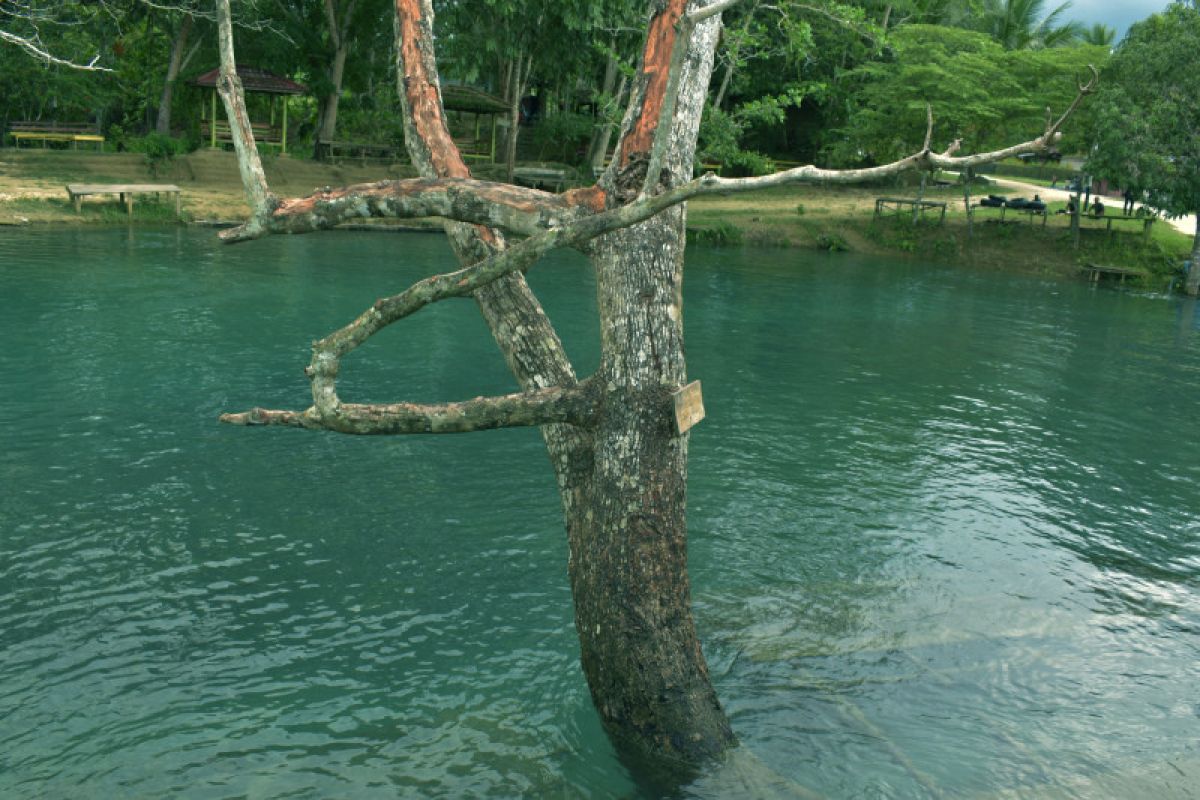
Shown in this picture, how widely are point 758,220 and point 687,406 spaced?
34096 mm

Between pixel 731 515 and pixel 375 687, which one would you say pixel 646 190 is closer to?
pixel 375 687

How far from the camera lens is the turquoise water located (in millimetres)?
6688

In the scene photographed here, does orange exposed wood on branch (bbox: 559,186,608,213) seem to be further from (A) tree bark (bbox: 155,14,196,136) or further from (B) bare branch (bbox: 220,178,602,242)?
(A) tree bark (bbox: 155,14,196,136)

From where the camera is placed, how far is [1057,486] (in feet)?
40.9

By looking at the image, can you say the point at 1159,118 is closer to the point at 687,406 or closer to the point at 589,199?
the point at 589,199

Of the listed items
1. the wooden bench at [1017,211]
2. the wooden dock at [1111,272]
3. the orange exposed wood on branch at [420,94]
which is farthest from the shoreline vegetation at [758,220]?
the orange exposed wood on branch at [420,94]

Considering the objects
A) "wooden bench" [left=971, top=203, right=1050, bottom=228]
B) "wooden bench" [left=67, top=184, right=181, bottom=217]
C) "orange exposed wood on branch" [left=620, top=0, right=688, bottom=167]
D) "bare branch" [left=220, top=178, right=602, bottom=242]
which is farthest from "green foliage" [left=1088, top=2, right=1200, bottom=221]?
"bare branch" [left=220, top=178, right=602, bottom=242]

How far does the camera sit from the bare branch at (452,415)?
18.2 ft

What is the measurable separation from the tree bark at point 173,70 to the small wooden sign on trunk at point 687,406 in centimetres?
3772

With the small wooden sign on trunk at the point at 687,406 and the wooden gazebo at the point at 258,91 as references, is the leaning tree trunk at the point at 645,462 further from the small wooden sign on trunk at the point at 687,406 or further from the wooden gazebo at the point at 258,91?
the wooden gazebo at the point at 258,91

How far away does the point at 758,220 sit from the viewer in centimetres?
3872

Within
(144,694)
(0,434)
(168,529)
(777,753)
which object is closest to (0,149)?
(0,434)

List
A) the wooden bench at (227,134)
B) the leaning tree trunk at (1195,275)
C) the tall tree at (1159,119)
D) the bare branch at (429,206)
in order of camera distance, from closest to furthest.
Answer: the bare branch at (429,206)
the tall tree at (1159,119)
the leaning tree trunk at (1195,275)
the wooden bench at (227,134)

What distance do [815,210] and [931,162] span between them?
36.8m
